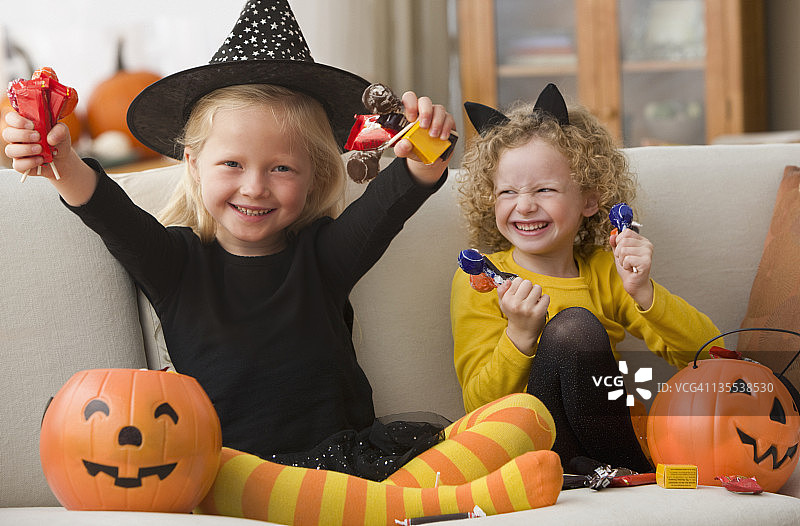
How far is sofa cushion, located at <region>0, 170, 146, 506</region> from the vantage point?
1208 millimetres

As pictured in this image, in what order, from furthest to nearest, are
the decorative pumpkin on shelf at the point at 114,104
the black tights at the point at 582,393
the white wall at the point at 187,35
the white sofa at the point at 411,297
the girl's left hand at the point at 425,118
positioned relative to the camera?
→ the white wall at the point at 187,35 → the decorative pumpkin on shelf at the point at 114,104 → the black tights at the point at 582,393 → the girl's left hand at the point at 425,118 → the white sofa at the point at 411,297

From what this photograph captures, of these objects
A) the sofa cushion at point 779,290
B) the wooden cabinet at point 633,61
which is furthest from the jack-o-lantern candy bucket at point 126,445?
the wooden cabinet at point 633,61

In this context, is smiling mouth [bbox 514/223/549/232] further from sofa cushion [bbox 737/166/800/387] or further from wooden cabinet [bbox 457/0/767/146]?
wooden cabinet [bbox 457/0/767/146]

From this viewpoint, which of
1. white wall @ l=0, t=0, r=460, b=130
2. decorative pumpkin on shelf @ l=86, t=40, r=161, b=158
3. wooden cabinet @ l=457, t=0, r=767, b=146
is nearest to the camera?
decorative pumpkin on shelf @ l=86, t=40, r=161, b=158

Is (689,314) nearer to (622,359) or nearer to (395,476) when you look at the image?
(622,359)

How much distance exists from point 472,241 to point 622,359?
0.34 meters

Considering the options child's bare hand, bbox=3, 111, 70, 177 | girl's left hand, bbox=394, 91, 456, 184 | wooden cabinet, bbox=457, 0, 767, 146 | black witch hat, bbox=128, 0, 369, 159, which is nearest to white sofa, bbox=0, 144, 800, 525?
black witch hat, bbox=128, 0, 369, 159

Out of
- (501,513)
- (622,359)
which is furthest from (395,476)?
(622,359)

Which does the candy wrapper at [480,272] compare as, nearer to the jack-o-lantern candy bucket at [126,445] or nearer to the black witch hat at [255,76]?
the black witch hat at [255,76]

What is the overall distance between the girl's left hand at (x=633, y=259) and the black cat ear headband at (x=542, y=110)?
270mm

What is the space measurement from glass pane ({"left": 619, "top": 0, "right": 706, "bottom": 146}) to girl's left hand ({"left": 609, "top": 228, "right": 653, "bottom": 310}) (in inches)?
84.8

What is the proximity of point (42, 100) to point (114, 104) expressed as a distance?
1.78 m

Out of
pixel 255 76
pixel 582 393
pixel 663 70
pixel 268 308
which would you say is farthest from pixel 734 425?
pixel 663 70

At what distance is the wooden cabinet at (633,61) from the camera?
10.9 feet
